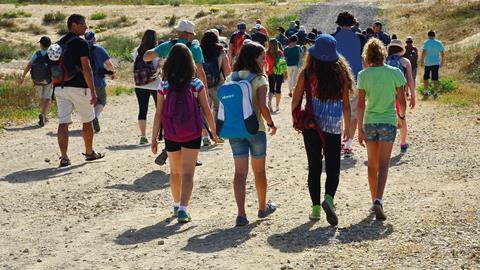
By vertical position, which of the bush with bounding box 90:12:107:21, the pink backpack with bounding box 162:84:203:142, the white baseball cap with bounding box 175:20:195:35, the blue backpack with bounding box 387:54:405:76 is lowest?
the bush with bounding box 90:12:107:21

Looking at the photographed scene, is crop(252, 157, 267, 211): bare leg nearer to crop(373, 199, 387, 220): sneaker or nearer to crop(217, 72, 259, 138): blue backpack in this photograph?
crop(217, 72, 259, 138): blue backpack

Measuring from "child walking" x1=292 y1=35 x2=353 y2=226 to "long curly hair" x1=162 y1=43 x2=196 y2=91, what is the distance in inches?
42.2

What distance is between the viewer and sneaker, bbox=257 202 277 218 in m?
9.06

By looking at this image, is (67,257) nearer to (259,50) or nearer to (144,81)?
(259,50)

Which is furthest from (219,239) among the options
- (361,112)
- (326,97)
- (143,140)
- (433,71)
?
(433,71)

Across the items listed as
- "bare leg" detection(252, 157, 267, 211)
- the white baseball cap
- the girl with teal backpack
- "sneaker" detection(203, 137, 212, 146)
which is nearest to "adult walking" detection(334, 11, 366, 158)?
the white baseball cap

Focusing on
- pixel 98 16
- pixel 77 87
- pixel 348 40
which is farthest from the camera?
pixel 98 16

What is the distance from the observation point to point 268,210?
927 cm

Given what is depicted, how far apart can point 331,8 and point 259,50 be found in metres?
45.7

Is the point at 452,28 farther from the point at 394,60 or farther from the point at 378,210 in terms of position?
the point at 378,210

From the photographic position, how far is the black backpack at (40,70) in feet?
51.8

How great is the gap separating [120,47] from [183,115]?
103ft

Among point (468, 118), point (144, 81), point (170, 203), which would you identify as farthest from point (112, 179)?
point (468, 118)

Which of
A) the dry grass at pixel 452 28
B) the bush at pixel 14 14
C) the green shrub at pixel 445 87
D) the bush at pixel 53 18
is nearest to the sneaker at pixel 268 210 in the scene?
the dry grass at pixel 452 28
